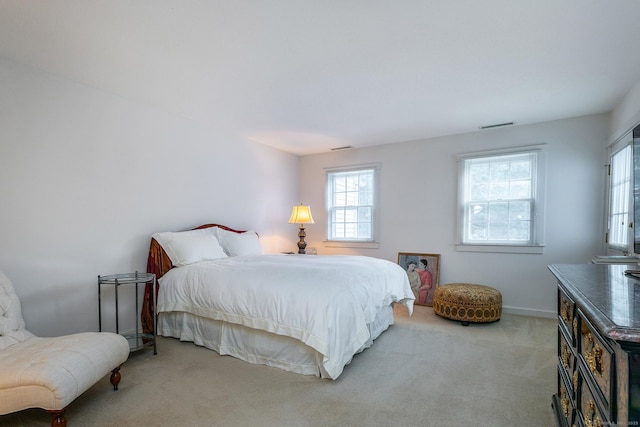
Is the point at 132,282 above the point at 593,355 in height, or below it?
below

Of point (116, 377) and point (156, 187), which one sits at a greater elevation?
point (156, 187)

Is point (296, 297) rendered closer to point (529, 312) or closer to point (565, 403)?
point (565, 403)

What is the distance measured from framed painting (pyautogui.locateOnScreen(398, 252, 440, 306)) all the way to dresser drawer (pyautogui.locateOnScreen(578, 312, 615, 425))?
3507 mm

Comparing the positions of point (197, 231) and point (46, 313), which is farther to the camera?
point (197, 231)

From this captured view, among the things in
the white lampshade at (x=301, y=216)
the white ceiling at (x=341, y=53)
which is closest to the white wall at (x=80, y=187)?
the white ceiling at (x=341, y=53)

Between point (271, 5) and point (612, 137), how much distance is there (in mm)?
3888

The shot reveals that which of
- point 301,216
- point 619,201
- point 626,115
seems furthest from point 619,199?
point 301,216

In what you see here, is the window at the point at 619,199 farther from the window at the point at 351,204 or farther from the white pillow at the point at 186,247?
the white pillow at the point at 186,247

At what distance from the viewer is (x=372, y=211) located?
5316 millimetres

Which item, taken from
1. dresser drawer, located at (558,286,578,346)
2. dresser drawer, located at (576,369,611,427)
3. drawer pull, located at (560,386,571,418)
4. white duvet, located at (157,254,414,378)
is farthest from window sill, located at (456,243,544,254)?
dresser drawer, located at (576,369,611,427)

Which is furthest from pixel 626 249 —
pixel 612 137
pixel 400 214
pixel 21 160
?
pixel 21 160

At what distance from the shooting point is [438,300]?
157 inches

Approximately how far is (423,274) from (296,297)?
2937 mm

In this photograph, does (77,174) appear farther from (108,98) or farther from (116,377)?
(116,377)
